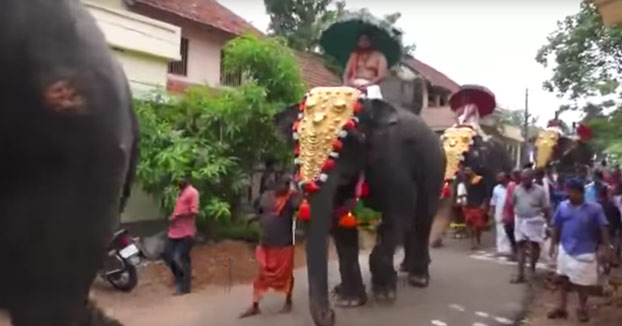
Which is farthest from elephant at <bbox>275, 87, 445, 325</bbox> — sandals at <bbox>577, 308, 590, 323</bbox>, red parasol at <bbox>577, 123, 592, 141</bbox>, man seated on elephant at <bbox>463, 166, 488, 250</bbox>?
red parasol at <bbox>577, 123, 592, 141</bbox>

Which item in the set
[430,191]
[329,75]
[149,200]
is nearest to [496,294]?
[430,191]

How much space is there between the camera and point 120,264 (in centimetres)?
886

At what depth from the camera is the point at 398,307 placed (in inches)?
283

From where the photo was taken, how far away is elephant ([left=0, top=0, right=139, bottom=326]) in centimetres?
164

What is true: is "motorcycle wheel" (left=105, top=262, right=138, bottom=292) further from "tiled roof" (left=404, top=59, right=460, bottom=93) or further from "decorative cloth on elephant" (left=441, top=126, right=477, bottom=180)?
"tiled roof" (left=404, top=59, right=460, bottom=93)

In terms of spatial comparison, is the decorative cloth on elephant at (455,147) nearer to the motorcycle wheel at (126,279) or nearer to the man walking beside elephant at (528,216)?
the man walking beside elephant at (528,216)

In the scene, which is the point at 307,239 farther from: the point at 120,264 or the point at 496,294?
the point at 120,264

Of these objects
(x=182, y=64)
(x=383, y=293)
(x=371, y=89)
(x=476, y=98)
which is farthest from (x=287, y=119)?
(x=182, y=64)

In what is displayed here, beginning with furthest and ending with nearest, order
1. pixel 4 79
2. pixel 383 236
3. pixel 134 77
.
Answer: pixel 134 77, pixel 383 236, pixel 4 79

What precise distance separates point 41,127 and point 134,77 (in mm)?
10378

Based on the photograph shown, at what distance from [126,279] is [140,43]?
4096 mm

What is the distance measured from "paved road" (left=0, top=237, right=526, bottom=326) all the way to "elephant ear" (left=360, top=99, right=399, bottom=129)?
1576 millimetres

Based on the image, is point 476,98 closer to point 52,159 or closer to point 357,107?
point 357,107

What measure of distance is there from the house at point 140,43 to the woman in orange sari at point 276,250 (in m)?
4.53
